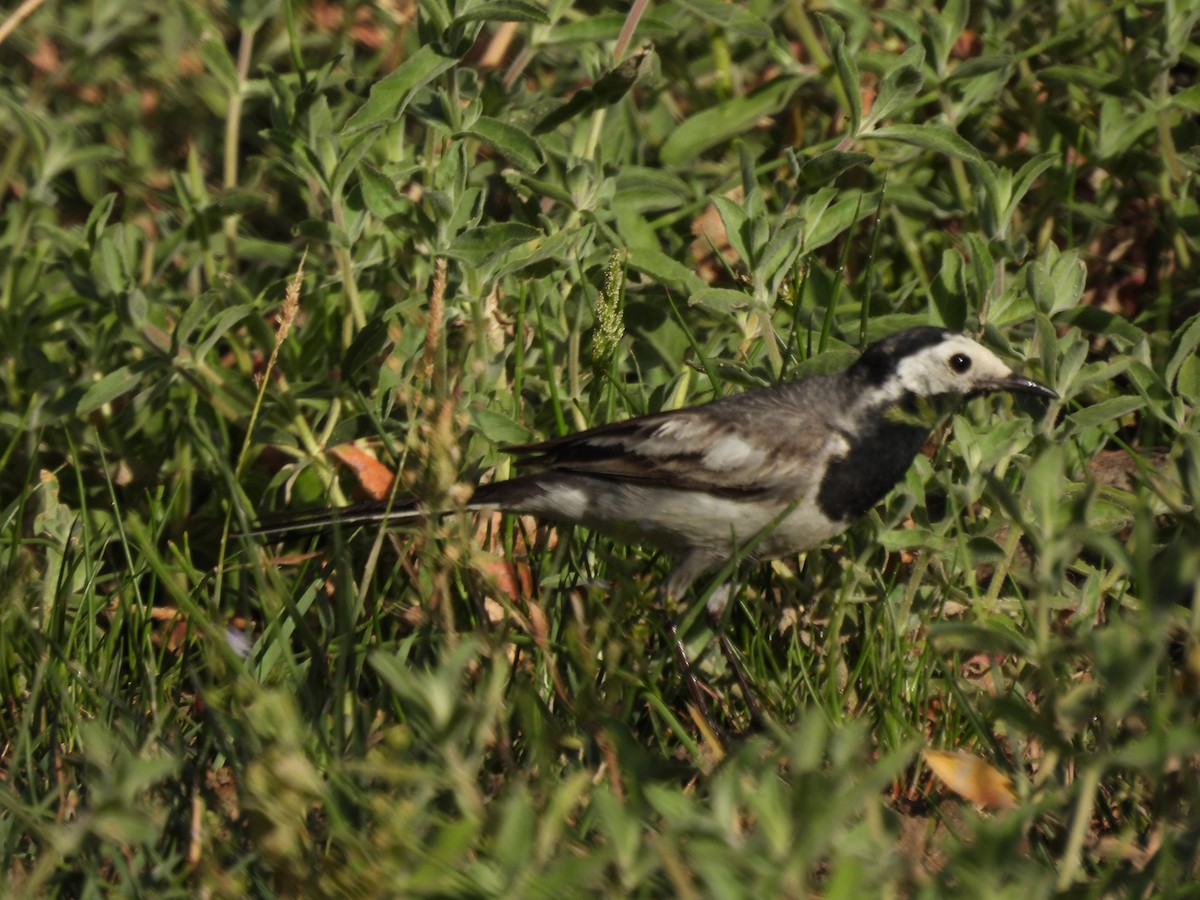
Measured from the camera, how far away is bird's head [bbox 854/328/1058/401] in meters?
5.03

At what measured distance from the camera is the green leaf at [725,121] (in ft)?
21.0

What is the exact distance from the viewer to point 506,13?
4.93 metres

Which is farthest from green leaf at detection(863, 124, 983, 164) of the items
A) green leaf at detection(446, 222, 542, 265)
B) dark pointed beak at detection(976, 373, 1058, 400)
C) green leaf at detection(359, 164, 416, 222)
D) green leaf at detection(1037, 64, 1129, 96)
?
green leaf at detection(359, 164, 416, 222)

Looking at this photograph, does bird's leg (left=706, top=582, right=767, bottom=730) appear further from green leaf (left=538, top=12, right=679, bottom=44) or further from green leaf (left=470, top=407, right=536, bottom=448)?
green leaf (left=538, top=12, right=679, bottom=44)

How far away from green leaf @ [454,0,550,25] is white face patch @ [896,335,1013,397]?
161cm

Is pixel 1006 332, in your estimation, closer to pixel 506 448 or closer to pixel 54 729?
pixel 506 448

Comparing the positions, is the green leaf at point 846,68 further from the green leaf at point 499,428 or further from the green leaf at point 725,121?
the green leaf at point 499,428

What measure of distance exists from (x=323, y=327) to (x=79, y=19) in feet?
8.13

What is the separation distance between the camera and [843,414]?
211 inches

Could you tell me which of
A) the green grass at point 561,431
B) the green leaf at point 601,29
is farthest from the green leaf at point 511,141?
the green leaf at point 601,29

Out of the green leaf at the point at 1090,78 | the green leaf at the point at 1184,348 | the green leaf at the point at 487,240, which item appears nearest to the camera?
the green leaf at the point at 1184,348

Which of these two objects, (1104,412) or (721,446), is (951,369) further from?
(721,446)

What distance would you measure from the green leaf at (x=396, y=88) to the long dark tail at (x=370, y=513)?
3.96ft

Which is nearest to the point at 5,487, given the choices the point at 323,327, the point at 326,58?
the point at 323,327
